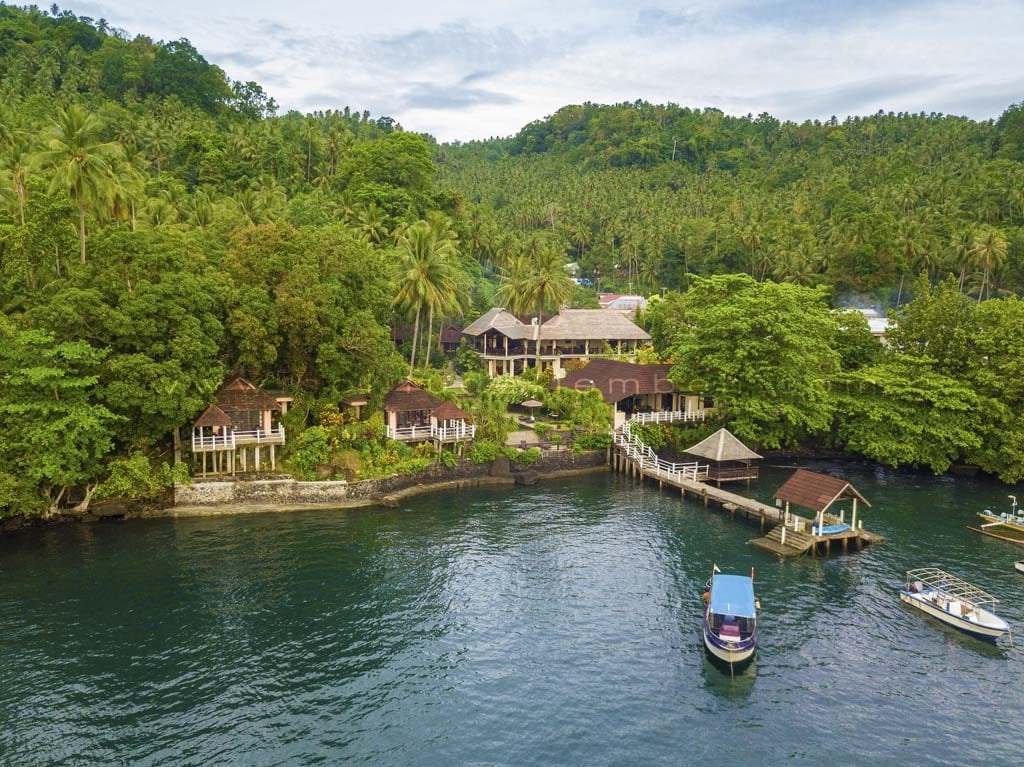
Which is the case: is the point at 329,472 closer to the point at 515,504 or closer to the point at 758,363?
the point at 515,504

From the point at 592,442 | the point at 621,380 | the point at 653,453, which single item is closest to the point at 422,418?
the point at 592,442

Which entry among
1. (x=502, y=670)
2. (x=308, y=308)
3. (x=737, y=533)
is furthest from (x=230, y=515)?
(x=737, y=533)

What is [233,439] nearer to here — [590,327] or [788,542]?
[788,542]

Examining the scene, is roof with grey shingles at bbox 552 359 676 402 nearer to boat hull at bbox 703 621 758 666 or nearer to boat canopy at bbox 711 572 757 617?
boat canopy at bbox 711 572 757 617

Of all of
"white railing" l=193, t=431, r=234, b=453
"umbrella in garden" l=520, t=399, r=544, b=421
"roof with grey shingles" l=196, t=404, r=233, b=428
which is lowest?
"white railing" l=193, t=431, r=234, b=453

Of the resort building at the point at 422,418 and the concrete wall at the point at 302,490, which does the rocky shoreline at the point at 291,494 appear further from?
the resort building at the point at 422,418

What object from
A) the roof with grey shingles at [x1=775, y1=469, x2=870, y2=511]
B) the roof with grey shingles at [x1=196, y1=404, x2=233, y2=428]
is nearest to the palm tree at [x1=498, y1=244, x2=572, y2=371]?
the roof with grey shingles at [x1=196, y1=404, x2=233, y2=428]
